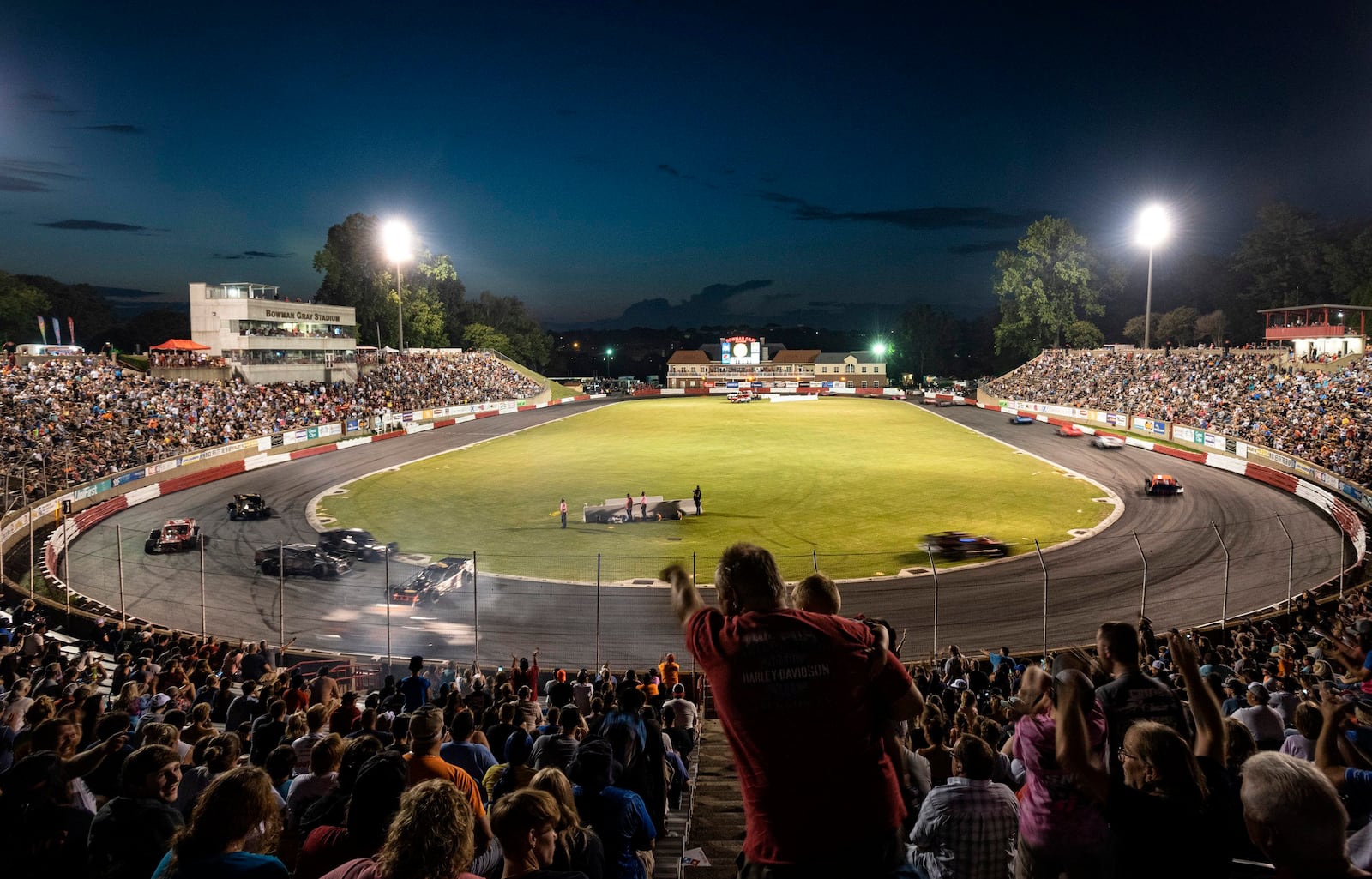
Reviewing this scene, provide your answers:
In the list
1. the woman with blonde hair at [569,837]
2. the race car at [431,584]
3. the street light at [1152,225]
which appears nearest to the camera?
the woman with blonde hair at [569,837]

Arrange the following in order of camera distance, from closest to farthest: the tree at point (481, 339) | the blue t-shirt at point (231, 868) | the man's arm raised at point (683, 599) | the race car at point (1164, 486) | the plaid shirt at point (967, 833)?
the blue t-shirt at point (231, 868) < the man's arm raised at point (683, 599) < the plaid shirt at point (967, 833) < the race car at point (1164, 486) < the tree at point (481, 339)

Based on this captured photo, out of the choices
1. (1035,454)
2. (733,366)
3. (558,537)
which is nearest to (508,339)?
(733,366)

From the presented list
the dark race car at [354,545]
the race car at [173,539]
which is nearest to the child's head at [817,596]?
the dark race car at [354,545]

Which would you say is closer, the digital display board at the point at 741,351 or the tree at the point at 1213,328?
the tree at the point at 1213,328

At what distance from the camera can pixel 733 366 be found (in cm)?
13812

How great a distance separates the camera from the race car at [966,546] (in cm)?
2602

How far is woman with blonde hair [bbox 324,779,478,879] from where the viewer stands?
287 cm

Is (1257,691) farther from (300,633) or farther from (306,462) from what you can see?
(306,462)

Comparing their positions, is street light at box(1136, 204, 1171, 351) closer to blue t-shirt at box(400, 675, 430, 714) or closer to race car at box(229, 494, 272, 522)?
race car at box(229, 494, 272, 522)

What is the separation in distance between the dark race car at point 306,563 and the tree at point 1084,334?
92767mm

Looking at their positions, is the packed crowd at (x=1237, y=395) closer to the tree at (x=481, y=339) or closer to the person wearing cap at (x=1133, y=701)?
the person wearing cap at (x=1133, y=701)

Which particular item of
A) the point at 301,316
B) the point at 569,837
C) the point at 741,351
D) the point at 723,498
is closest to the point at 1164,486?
the point at 723,498

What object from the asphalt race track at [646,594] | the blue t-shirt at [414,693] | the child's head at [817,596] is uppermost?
the child's head at [817,596]

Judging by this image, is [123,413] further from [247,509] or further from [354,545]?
[354,545]
